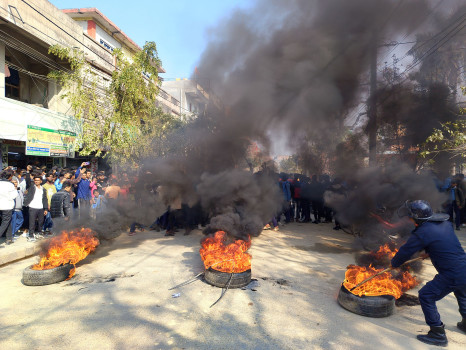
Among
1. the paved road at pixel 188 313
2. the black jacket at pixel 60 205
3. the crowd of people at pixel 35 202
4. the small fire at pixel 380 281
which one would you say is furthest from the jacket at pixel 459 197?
the black jacket at pixel 60 205

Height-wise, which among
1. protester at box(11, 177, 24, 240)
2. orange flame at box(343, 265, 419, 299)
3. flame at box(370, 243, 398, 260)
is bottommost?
orange flame at box(343, 265, 419, 299)

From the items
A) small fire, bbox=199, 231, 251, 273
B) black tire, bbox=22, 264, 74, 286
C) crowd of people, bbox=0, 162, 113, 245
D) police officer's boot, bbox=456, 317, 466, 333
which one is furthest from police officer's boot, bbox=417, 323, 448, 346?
crowd of people, bbox=0, 162, 113, 245

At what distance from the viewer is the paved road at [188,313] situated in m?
3.18

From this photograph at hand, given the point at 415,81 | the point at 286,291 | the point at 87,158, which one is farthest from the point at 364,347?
the point at 87,158

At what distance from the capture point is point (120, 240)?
796 centimetres

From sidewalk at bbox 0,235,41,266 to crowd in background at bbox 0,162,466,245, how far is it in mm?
269

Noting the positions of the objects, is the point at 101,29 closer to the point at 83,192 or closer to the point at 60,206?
the point at 83,192

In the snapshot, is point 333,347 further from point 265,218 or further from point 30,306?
point 265,218

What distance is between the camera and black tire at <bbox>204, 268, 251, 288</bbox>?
15.0 ft

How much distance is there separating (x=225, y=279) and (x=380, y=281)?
2333mm

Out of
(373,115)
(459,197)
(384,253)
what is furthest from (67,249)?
(459,197)

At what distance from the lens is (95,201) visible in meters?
10.4

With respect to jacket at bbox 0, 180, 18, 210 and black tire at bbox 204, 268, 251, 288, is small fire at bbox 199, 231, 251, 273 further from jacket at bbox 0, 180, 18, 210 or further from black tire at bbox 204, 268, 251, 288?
jacket at bbox 0, 180, 18, 210

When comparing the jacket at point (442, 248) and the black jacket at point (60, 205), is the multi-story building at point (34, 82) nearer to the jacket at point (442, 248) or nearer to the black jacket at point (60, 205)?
the black jacket at point (60, 205)
